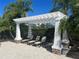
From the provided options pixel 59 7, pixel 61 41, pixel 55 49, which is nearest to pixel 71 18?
pixel 61 41

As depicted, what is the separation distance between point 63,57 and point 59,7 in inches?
475

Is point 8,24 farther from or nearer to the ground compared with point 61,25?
nearer to the ground

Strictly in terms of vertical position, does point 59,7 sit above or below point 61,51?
above

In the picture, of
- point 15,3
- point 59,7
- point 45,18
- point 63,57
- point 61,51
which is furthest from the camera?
point 15,3

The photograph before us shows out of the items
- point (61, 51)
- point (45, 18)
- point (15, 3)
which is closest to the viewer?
point (61, 51)

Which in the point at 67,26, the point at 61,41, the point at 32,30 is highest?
the point at 67,26

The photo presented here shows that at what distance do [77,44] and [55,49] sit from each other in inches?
160

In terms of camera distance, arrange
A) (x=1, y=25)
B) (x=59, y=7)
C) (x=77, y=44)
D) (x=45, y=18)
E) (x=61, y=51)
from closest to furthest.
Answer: (x=61, y=51), (x=45, y=18), (x=77, y=44), (x=1, y=25), (x=59, y=7)

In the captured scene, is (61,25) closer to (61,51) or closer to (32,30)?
(61,51)

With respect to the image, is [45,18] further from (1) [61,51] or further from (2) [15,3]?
(2) [15,3]

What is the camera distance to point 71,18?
10664mm

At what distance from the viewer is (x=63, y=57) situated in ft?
34.7

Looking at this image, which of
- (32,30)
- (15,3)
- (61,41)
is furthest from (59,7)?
(61,41)

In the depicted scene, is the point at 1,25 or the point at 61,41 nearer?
the point at 61,41
